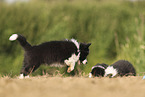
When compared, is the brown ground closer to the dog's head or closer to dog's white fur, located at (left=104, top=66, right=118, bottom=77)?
dog's white fur, located at (left=104, top=66, right=118, bottom=77)

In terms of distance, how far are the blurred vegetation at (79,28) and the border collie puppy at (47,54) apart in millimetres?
2243

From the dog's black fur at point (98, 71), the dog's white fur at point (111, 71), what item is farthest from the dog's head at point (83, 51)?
the dog's white fur at point (111, 71)

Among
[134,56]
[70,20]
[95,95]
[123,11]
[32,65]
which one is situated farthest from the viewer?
[123,11]

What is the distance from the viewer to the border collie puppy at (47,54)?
193 inches

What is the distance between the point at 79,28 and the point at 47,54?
16.0ft

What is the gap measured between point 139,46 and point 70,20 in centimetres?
303

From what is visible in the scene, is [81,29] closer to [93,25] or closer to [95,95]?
[93,25]

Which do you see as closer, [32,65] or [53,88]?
[53,88]

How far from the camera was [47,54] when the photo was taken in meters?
5.00

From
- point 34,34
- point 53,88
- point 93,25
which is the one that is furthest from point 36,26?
point 53,88

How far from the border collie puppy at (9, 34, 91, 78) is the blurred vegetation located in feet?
7.36

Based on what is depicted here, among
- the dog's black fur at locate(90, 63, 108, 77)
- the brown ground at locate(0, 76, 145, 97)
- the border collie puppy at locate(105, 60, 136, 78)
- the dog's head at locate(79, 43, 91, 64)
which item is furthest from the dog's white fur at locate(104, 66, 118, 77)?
the brown ground at locate(0, 76, 145, 97)

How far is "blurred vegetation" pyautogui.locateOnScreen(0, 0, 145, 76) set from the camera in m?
8.11

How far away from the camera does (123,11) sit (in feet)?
35.5
